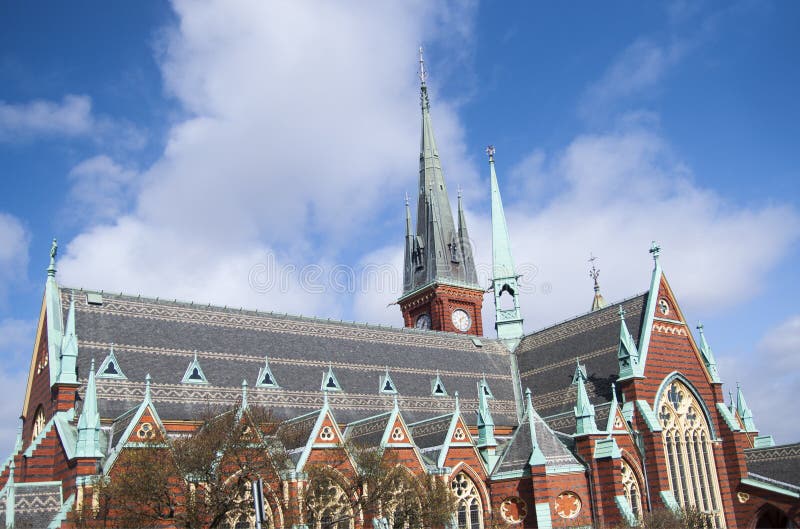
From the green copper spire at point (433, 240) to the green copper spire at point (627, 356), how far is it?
990 inches

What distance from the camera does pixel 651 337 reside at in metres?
45.9

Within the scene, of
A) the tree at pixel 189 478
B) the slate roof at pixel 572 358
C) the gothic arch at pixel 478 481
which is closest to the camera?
the tree at pixel 189 478

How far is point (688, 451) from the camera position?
146 feet

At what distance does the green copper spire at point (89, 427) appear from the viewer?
31.1 meters

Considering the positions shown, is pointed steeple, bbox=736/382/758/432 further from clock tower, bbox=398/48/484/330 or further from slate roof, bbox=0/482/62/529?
slate roof, bbox=0/482/62/529

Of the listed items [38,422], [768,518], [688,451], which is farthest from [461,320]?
[38,422]

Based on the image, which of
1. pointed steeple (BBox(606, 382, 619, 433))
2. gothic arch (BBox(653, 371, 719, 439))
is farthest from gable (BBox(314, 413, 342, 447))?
gothic arch (BBox(653, 371, 719, 439))

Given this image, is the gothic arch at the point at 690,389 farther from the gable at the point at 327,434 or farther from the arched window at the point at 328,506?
the arched window at the point at 328,506

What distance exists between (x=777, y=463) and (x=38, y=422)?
41053 mm

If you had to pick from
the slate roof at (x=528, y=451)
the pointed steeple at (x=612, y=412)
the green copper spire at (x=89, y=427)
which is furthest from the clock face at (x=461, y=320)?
the green copper spire at (x=89, y=427)

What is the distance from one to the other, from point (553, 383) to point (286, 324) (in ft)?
58.6

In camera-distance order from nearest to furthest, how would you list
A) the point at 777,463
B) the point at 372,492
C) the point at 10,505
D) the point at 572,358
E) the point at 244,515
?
the point at 10,505 < the point at 244,515 < the point at 372,492 < the point at 777,463 < the point at 572,358

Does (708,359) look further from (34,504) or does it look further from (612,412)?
(34,504)

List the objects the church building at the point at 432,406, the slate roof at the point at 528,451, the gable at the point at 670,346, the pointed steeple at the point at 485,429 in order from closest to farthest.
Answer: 1. the church building at the point at 432,406
2. the slate roof at the point at 528,451
3. the pointed steeple at the point at 485,429
4. the gable at the point at 670,346
